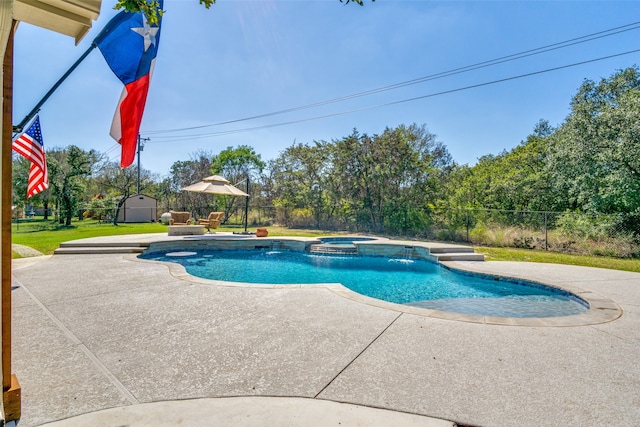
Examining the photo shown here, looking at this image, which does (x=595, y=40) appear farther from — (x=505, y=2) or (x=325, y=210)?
(x=325, y=210)

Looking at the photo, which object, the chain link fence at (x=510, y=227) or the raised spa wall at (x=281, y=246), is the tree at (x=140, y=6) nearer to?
the raised spa wall at (x=281, y=246)

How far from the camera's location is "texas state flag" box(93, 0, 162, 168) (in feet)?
13.7

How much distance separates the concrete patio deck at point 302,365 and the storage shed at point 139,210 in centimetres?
2085

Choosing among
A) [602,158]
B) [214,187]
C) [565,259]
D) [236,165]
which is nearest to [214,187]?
[214,187]

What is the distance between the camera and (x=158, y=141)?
31797 mm

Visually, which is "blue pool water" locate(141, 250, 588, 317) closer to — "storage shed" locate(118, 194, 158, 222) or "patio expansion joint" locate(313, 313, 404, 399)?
"patio expansion joint" locate(313, 313, 404, 399)

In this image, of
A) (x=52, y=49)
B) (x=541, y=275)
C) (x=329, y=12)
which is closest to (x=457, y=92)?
(x=329, y=12)

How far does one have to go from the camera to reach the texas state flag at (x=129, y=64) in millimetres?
4164

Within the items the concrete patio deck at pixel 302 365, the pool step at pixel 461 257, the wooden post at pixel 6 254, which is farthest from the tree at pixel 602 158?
the wooden post at pixel 6 254

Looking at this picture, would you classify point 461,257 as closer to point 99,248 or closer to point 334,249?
point 334,249

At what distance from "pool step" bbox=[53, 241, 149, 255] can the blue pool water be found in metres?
0.42

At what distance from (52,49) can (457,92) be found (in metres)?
15.5

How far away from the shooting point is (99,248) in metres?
9.05

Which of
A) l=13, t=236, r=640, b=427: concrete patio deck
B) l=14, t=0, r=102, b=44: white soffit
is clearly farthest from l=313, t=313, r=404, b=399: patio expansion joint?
l=14, t=0, r=102, b=44: white soffit
